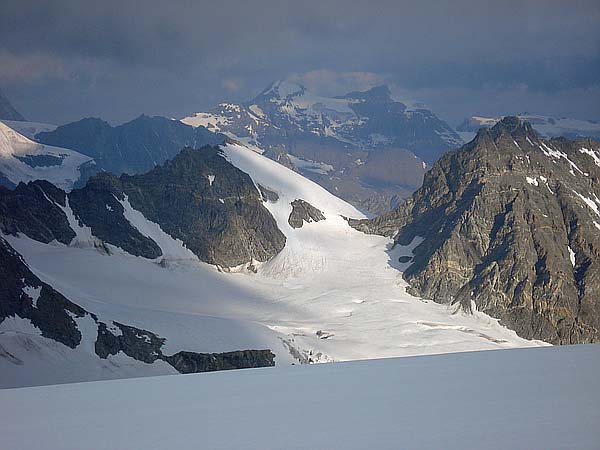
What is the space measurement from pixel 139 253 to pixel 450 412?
6621 centimetres

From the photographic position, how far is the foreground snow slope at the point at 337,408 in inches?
237

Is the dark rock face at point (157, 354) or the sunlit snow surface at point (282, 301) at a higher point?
the sunlit snow surface at point (282, 301)

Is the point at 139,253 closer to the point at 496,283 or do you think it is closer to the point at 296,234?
the point at 296,234

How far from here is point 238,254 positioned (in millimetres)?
82812

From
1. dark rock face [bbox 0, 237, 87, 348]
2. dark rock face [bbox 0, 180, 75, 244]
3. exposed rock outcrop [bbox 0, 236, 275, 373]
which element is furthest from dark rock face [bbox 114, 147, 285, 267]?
dark rock face [bbox 0, 237, 87, 348]

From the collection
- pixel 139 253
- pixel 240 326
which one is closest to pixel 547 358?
pixel 240 326

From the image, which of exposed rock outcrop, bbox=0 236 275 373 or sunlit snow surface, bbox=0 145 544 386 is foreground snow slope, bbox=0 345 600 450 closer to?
sunlit snow surface, bbox=0 145 544 386

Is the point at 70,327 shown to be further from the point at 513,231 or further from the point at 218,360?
the point at 513,231

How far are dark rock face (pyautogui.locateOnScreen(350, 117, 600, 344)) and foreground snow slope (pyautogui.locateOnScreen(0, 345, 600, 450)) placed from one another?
209 ft

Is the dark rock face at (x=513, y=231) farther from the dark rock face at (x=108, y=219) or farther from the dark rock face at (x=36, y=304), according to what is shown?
the dark rock face at (x=36, y=304)

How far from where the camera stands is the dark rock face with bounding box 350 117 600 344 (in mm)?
71125

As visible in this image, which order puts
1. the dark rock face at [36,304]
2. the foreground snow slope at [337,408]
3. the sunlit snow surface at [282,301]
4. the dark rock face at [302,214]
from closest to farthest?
1. the foreground snow slope at [337,408]
2. the dark rock face at [36,304]
3. the sunlit snow surface at [282,301]
4. the dark rock face at [302,214]

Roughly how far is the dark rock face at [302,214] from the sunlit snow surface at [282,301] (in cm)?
125

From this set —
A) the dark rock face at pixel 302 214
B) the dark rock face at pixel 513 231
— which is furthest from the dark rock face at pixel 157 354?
the dark rock face at pixel 302 214
